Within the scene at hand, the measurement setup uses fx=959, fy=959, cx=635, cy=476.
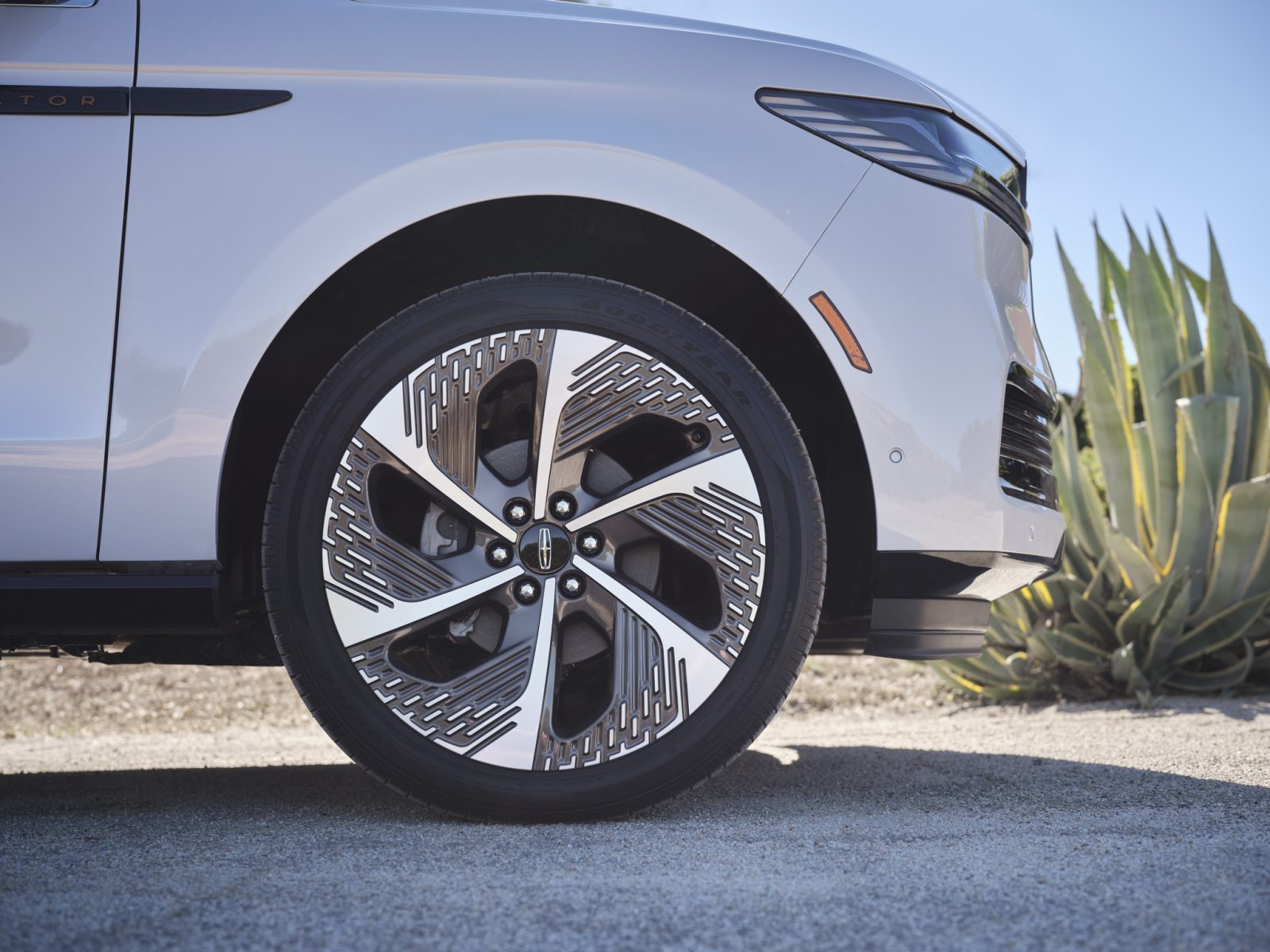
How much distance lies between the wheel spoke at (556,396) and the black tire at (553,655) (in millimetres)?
29

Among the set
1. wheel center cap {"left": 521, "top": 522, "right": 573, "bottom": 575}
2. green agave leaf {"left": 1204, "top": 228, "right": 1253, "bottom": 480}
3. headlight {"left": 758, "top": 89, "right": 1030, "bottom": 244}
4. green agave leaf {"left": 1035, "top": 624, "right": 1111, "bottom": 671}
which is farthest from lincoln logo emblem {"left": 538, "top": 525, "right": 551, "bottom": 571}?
green agave leaf {"left": 1204, "top": 228, "right": 1253, "bottom": 480}

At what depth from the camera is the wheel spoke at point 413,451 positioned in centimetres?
164

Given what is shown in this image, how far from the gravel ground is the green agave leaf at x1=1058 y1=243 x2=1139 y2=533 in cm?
121

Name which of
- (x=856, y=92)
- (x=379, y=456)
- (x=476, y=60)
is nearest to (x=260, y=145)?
(x=476, y=60)

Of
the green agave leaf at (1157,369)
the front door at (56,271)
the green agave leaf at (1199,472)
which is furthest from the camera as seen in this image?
the green agave leaf at (1157,369)

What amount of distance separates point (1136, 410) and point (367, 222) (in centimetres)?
426

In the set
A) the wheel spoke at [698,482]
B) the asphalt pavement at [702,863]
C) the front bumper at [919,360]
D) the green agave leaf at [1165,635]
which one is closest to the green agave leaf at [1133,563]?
the green agave leaf at [1165,635]

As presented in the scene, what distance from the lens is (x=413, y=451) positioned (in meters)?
1.65

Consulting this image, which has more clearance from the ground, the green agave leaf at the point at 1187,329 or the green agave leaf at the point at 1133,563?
the green agave leaf at the point at 1187,329

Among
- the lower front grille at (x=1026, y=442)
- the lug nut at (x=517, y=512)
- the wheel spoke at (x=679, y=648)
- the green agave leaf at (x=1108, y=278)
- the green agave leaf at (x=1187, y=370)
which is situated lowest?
the wheel spoke at (x=679, y=648)

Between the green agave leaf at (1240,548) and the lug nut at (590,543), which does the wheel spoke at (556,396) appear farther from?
the green agave leaf at (1240,548)

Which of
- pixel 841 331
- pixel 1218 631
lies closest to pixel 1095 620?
pixel 1218 631

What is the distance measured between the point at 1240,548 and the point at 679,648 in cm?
268

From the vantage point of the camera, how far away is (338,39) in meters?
1.70
